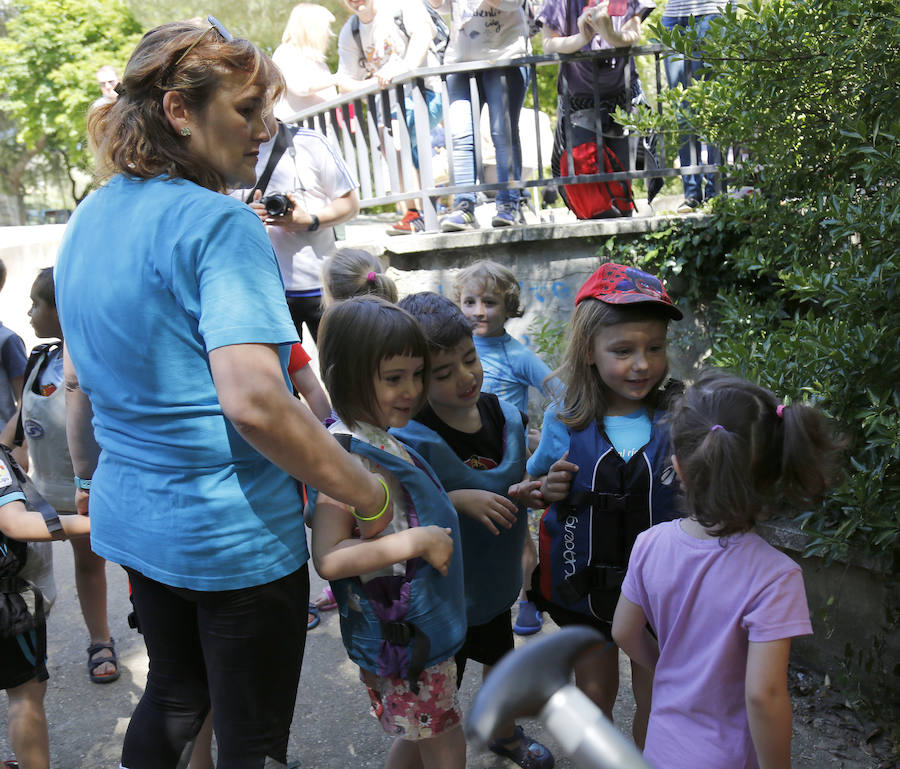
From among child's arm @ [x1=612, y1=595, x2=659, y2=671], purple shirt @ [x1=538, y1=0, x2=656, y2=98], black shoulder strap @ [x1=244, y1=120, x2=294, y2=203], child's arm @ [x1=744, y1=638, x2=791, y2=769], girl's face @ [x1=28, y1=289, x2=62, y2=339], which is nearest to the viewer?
child's arm @ [x1=744, y1=638, x2=791, y2=769]

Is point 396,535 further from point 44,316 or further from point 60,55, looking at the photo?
point 60,55

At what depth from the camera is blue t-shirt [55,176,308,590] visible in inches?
68.5

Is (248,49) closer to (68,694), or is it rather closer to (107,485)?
(107,485)

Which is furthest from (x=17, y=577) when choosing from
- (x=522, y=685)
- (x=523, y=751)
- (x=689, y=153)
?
(x=689, y=153)

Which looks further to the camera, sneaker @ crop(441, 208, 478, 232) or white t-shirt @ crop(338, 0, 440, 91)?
white t-shirt @ crop(338, 0, 440, 91)

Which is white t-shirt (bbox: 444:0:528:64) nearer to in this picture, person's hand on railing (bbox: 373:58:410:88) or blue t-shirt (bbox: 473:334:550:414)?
person's hand on railing (bbox: 373:58:410:88)

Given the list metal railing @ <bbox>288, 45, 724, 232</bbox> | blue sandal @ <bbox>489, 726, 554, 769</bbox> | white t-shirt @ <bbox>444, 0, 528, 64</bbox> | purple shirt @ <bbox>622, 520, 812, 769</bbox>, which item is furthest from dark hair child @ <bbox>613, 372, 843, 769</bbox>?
white t-shirt @ <bbox>444, 0, 528, 64</bbox>

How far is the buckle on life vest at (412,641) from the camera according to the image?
2.15 metres

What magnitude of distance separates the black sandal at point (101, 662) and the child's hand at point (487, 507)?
1.97 metres

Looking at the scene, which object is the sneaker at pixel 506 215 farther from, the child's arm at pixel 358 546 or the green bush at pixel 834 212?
the child's arm at pixel 358 546

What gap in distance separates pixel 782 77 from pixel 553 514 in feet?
5.70

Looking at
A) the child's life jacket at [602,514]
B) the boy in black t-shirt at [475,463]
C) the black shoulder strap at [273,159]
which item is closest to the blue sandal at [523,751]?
the boy in black t-shirt at [475,463]

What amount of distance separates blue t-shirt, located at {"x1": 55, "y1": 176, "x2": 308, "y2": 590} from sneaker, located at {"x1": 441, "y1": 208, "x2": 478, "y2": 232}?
13.0 feet

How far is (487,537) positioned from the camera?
2633 mm
